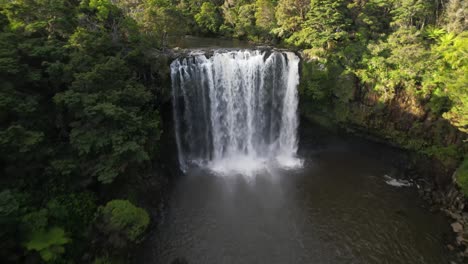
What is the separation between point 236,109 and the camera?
21984 millimetres

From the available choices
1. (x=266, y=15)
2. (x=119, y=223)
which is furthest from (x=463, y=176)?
(x=266, y=15)

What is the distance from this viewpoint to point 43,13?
52.0 feet

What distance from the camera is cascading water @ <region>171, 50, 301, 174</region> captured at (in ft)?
67.8

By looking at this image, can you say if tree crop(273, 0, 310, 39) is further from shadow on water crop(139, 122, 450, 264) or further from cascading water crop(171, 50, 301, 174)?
shadow on water crop(139, 122, 450, 264)

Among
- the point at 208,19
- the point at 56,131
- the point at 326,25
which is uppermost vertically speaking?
the point at 208,19

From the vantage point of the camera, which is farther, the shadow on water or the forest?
the shadow on water

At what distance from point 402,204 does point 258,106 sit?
11959mm

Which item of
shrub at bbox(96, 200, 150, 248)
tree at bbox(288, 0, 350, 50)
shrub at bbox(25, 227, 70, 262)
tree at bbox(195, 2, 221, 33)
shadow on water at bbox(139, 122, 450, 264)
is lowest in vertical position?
shadow on water at bbox(139, 122, 450, 264)

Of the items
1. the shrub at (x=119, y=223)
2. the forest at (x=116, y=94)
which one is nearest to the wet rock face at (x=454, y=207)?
the forest at (x=116, y=94)

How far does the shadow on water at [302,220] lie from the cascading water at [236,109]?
211 cm

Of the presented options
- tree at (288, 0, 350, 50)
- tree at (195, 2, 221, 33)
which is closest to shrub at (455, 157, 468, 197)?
tree at (288, 0, 350, 50)

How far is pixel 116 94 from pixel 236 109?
34.4 feet

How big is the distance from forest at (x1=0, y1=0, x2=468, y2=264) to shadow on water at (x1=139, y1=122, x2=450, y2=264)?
88.1 inches

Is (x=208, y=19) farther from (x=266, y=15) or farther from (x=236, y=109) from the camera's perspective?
(x=236, y=109)
